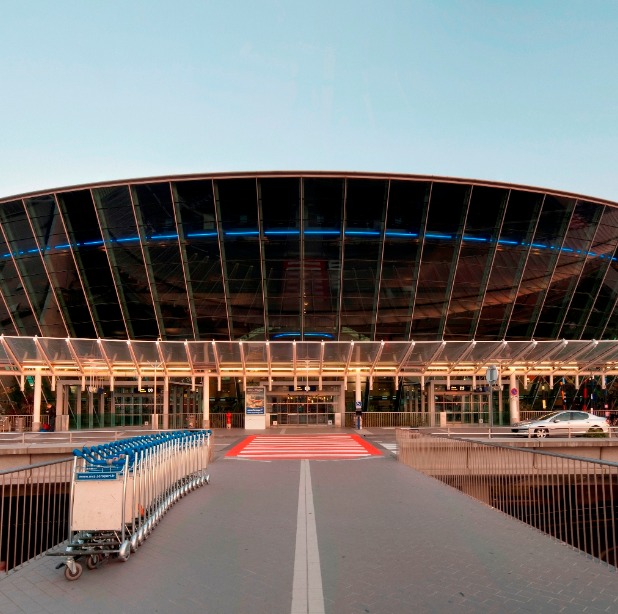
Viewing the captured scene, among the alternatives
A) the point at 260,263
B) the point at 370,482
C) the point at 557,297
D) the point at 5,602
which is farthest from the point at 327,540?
the point at 557,297

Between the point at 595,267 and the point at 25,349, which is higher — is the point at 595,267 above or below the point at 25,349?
above

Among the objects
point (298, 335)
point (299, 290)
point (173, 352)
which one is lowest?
point (173, 352)

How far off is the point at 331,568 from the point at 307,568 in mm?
290

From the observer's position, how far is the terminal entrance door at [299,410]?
144 feet

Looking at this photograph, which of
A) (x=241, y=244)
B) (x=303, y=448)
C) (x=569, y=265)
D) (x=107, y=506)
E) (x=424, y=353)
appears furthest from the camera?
(x=569, y=265)

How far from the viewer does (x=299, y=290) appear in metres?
39.8

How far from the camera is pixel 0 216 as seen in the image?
39.5 metres

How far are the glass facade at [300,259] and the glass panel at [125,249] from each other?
0.08 m

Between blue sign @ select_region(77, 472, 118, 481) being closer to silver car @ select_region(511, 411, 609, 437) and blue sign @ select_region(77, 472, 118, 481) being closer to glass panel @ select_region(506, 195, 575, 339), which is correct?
silver car @ select_region(511, 411, 609, 437)

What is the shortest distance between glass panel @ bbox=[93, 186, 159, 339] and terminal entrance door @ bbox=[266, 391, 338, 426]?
9.59m

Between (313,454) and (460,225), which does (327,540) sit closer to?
(313,454)

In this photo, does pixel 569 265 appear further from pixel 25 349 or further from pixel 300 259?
pixel 25 349

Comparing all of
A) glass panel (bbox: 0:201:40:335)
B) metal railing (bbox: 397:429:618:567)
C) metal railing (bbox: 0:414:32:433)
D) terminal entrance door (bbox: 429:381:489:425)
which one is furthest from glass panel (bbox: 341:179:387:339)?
metal railing (bbox: 0:414:32:433)

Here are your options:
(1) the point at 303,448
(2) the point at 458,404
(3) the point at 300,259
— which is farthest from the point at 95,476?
(2) the point at 458,404
